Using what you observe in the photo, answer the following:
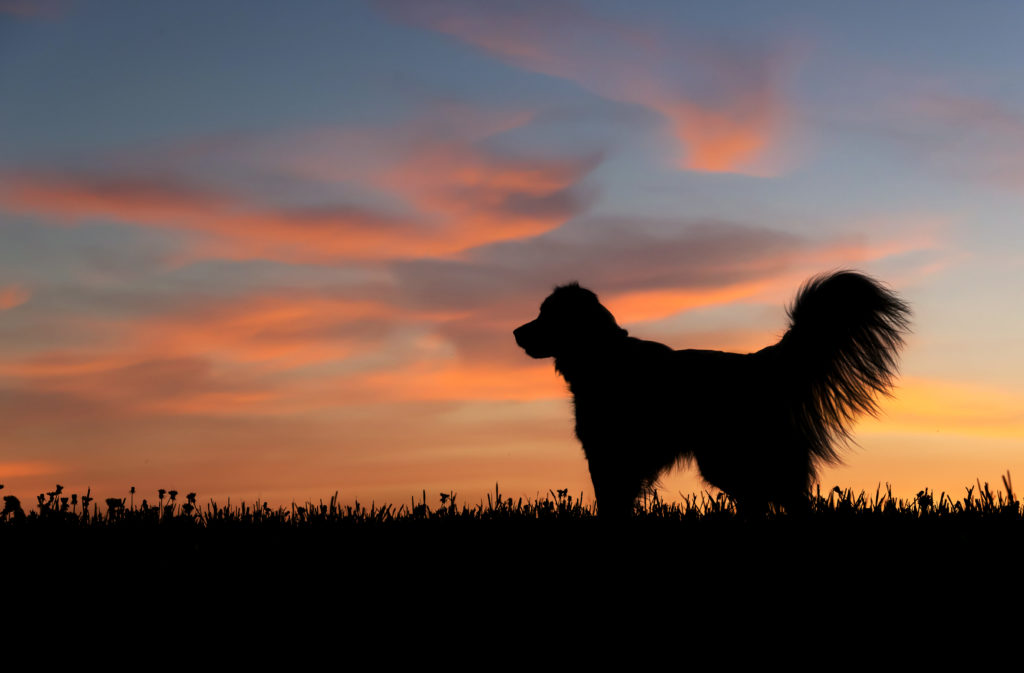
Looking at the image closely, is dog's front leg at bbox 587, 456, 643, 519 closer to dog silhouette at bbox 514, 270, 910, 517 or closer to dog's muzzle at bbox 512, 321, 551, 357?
dog silhouette at bbox 514, 270, 910, 517

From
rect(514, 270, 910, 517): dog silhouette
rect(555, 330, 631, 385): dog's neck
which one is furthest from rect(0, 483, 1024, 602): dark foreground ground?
rect(555, 330, 631, 385): dog's neck

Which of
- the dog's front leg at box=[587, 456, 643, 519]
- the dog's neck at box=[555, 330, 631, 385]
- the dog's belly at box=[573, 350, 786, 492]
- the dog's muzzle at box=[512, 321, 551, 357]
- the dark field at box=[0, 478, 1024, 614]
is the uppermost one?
the dog's muzzle at box=[512, 321, 551, 357]

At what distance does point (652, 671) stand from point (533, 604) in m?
0.80

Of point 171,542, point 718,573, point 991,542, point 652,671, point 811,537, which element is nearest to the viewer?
point 652,671

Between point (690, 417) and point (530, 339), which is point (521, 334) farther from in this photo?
point (690, 417)

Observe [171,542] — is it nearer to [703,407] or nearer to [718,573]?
[718,573]

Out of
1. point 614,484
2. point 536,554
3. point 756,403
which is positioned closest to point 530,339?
point 614,484

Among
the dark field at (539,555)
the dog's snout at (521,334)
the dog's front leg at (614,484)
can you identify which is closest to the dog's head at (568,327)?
the dog's snout at (521,334)

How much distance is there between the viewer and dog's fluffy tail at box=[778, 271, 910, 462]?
8.19 metres

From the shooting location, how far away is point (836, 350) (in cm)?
Result: 822

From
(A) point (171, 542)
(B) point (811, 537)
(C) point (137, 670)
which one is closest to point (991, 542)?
(B) point (811, 537)

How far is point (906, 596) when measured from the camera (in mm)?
4277

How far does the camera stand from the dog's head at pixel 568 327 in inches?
370

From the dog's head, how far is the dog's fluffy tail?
1810mm
